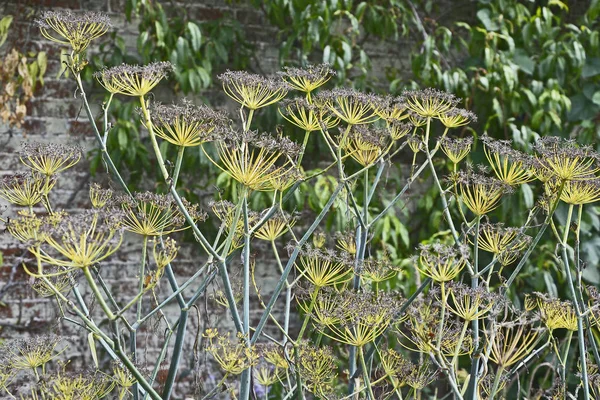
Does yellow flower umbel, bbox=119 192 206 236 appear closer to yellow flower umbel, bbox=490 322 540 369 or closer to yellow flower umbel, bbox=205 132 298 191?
yellow flower umbel, bbox=205 132 298 191

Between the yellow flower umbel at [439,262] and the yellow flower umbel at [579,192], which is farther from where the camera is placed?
the yellow flower umbel at [579,192]

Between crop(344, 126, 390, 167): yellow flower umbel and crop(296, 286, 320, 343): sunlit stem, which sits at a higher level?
crop(344, 126, 390, 167): yellow flower umbel

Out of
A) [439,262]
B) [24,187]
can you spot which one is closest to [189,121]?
[24,187]

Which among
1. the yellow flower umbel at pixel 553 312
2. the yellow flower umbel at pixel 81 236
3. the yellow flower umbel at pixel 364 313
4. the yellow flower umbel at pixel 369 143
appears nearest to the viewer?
the yellow flower umbel at pixel 81 236

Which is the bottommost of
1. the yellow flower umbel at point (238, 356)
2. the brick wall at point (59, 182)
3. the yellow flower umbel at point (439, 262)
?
the brick wall at point (59, 182)

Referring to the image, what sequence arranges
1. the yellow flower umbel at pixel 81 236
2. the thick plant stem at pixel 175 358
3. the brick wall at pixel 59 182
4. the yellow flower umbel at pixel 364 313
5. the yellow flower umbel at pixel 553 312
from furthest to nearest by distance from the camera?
the brick wall at pixel 59 182 → the yellow flower umbel at pixel 553 312 → the yellow flower umbel at pixel 364 313 → the thick plant stem at pixel 175 358 → the yellow flower umbel at pixel 81 236

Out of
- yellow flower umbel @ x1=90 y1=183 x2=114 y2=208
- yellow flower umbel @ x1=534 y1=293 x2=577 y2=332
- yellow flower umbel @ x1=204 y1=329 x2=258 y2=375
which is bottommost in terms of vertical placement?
yellow flower umbel @ x1=534 y1=293 x2=577 y2=332

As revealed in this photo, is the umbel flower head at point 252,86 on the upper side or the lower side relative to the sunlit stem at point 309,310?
upper

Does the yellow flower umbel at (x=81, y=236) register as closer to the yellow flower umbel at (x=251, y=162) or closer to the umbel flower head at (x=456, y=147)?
the yellow flower umbel at (x=251, y=162)

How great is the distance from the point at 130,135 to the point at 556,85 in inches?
61.8

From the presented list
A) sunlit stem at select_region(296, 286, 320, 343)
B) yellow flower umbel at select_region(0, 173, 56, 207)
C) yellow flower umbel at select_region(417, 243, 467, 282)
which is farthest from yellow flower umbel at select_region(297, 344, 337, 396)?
yellow flower umbel at select_region(0, 173, 56, 207)

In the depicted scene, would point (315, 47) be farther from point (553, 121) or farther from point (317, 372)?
point (317, 372)

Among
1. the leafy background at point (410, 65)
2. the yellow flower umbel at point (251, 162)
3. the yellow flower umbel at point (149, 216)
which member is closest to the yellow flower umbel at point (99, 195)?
the yellow flower umbel at point (149, 216)

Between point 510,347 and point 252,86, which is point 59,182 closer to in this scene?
point 252,86
